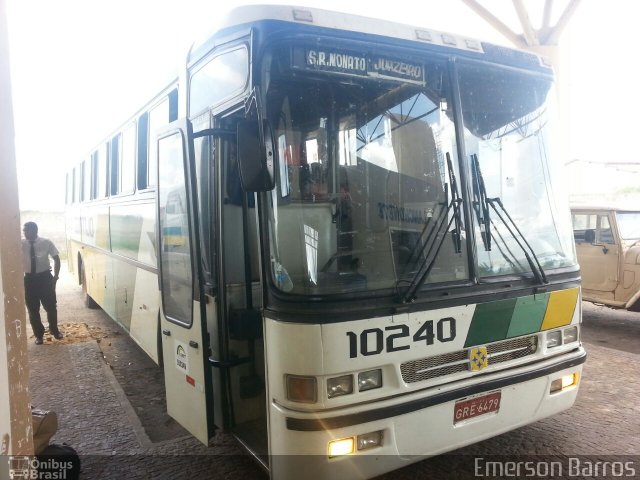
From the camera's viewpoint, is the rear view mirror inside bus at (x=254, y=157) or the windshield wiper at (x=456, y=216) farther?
the windshield wiper at (x=456, y=216)

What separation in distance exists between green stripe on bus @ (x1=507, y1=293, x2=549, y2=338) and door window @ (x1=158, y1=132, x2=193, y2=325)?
2155 mm

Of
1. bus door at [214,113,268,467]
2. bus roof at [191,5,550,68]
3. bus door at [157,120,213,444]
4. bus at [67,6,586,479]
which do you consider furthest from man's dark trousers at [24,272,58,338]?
bus roof at [191,5,550,68]

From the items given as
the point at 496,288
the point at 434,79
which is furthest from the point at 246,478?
the point at 434,79

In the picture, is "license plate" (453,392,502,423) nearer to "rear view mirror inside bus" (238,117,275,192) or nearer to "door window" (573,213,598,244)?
"rear view mirror inside bus" (238,117,275,192)

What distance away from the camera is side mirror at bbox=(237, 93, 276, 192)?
272 cm

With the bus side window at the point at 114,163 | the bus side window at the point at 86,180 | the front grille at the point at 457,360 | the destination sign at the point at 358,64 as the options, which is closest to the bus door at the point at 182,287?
the destination sign at the point at 358,64

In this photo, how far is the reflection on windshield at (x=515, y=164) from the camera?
3.33 m

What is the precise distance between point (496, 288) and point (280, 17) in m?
2.05

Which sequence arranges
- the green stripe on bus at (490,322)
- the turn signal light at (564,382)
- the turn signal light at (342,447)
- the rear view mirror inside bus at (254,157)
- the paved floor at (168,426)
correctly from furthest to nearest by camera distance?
the paved floor at (168,426) < the turn signal light at (564,382) < the green stripe on bus at (490,322) < the turn signal light at (342,447) < the rear view mirror inside bus at (254,157)

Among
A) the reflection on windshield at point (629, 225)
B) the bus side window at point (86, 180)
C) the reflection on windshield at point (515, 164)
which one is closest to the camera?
the reflection on windshield at point (515, 164)

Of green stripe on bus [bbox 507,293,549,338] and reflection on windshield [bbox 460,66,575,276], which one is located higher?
reflection on windshield [bbox 460,66,575,276]

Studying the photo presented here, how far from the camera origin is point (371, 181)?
3113 millimetres

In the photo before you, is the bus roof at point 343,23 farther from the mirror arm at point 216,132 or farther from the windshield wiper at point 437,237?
the windshield wiper at point 437,237

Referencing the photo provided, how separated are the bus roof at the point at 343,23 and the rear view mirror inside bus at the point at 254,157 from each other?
0.61 meters
